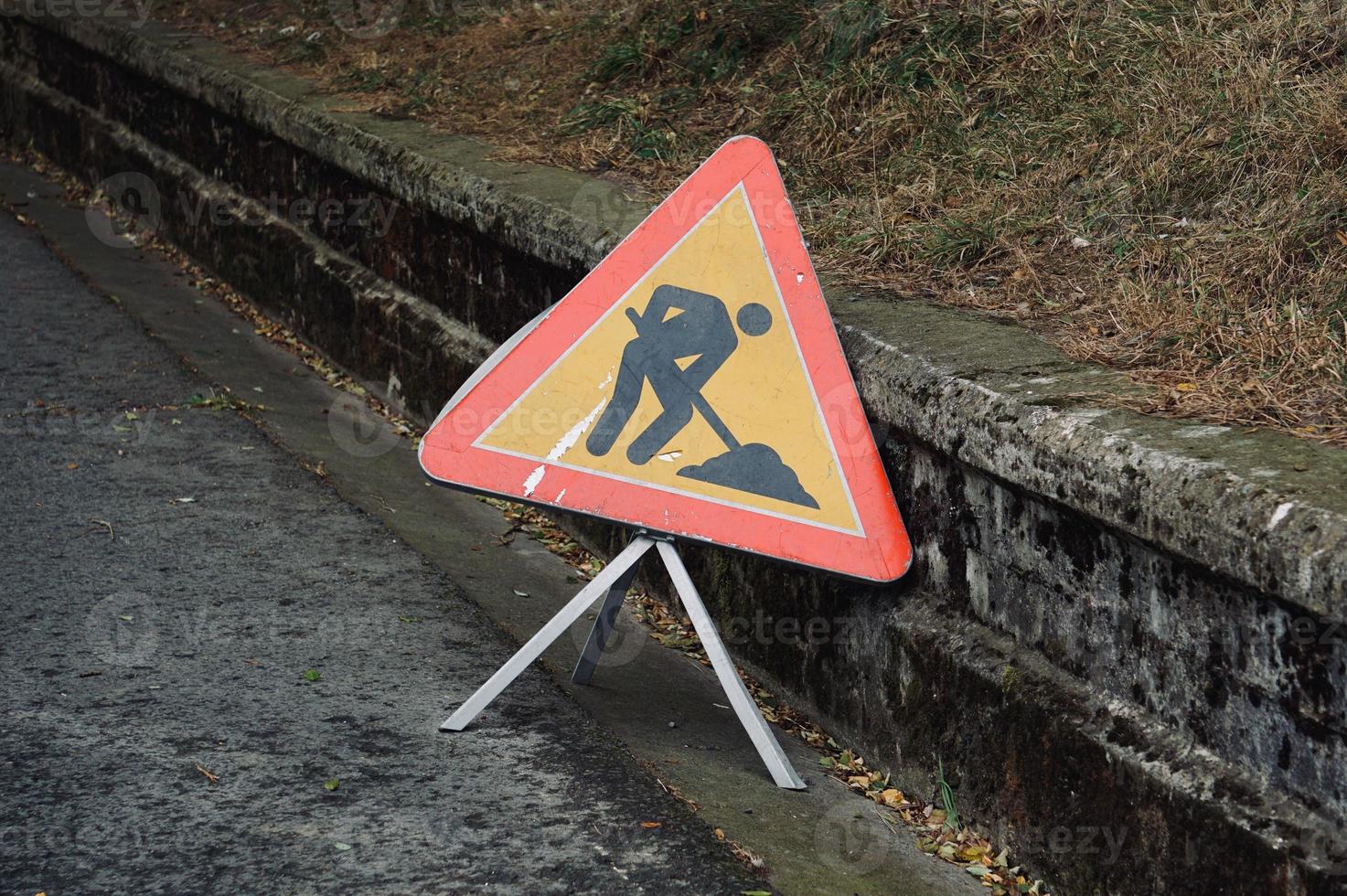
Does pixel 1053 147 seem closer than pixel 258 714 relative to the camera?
No

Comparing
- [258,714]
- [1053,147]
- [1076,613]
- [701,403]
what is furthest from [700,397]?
[1053,147]

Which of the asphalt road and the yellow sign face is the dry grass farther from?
the asphalt road

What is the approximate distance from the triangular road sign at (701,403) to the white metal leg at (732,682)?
0.09 meters

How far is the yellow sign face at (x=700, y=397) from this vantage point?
9.57ft

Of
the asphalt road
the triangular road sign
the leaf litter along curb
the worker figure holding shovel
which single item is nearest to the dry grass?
the triangular road sign

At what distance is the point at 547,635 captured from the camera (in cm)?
299

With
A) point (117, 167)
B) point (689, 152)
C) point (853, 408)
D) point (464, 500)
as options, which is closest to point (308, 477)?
point (464, 500)

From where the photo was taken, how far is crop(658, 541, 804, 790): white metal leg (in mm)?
2949

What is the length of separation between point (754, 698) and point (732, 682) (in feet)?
1.75

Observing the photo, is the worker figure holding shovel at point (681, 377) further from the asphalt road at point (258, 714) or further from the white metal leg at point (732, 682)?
the asphalt road at point (258, 714)

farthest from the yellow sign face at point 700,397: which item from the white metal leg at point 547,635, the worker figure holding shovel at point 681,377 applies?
the white metal leg at point 547,635

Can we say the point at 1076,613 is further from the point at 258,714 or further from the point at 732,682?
the point at 258,714

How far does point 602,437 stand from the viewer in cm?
301

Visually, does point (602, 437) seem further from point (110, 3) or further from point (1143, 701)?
point (110, 3)
